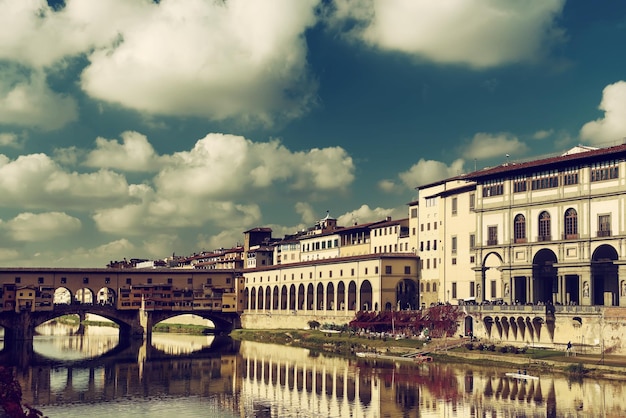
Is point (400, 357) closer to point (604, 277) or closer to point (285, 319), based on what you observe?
point (604, 277)

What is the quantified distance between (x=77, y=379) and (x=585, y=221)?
60182 millimetres

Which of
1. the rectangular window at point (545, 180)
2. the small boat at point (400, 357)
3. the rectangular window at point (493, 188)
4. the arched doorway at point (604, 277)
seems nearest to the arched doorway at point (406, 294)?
the small boat at point (400, 357)

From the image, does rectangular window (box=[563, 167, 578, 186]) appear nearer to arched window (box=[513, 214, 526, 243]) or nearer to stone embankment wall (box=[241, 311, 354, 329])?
arched window (box=[513, 214, 526, 243])

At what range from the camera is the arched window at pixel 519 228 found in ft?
327

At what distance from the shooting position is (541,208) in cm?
9706

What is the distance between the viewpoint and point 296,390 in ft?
257

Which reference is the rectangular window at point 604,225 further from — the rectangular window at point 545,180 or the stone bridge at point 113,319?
the stone bridge at point 113,319

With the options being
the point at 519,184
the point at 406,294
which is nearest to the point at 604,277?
the point at 519,184

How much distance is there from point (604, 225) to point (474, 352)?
20690mm

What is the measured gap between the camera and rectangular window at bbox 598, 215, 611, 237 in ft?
294

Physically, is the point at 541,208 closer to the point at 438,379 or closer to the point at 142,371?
the point at 438,379

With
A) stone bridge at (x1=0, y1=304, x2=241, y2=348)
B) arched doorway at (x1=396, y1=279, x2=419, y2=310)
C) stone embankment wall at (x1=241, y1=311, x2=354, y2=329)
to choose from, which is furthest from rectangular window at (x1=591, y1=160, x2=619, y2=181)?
stone bridge at (x1=0, y1=304, x2=241, y2=348)

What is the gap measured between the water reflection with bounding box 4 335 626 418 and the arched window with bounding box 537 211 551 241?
20547 millimetres

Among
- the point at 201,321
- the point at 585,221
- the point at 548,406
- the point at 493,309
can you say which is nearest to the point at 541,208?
the point at 585,221
